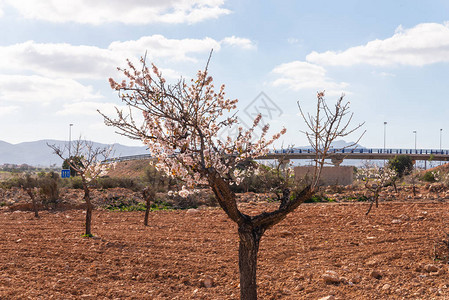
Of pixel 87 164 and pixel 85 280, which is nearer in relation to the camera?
pixel 85 280

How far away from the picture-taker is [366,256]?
9078 mm

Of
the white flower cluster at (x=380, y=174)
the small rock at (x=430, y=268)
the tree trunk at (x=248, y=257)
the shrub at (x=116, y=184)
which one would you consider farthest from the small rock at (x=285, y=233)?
the shrub at (x=116, y=184)

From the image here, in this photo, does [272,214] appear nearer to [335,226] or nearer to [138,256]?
[138,256]

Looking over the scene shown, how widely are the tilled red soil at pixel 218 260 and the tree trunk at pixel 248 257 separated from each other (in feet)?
2.88

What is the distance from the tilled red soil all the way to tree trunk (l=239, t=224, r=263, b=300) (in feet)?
2.88

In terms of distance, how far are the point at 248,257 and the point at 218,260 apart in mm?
3018

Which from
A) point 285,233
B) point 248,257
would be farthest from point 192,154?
point 285,233

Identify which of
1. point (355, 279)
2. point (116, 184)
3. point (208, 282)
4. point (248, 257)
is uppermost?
point (248, 257)

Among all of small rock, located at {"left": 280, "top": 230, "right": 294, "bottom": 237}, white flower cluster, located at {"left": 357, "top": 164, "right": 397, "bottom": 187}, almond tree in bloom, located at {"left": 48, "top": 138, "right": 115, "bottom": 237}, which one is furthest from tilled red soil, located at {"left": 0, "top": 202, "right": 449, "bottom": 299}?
white flower cluster, located at {"left": 357, "top": 164, "right": 397, "bottom": 187}

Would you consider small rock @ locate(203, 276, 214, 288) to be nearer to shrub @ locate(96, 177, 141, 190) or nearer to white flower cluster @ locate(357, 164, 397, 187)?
white flower cluster @ locate(357, 164, 397, 187)

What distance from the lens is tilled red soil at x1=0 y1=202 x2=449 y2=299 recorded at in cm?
727

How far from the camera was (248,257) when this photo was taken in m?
6.38

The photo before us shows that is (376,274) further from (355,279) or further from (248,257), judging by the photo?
(248,257)

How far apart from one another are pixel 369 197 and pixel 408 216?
10218 millimetres
